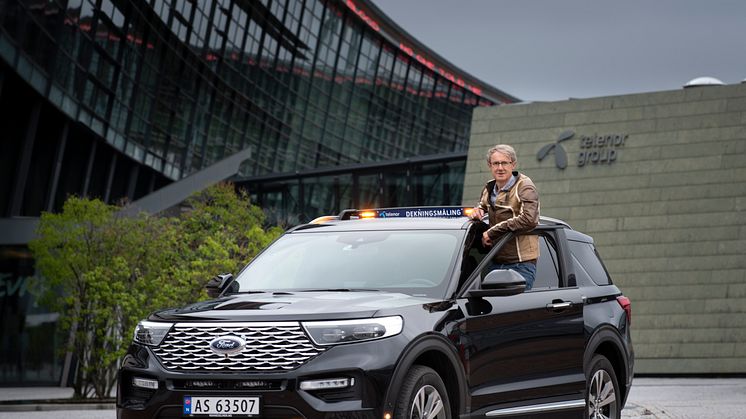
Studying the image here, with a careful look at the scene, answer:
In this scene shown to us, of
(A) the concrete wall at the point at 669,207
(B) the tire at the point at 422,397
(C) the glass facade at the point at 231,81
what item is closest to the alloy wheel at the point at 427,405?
(B) the tire at the point at 422,397

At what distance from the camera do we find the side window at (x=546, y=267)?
934 centimetres

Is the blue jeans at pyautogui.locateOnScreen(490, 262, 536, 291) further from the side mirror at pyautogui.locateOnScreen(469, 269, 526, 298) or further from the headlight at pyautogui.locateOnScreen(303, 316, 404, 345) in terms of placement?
the headlight at pyautogui.locateOnScreen(303, 316, 404, 345)

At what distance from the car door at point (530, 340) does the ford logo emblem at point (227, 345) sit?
1549mm

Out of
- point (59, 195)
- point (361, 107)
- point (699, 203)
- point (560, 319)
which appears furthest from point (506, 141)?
point (361, 107)

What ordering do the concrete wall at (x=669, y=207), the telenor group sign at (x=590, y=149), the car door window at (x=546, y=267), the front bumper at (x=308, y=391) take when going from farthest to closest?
the telenor group sign at (x=590, y=149)
the concrete wall at (x=669, y=207)
the car door window at (x=546, y=267)
the front bumper at (x=308, y=391)

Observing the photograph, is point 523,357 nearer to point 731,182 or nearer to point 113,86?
point 731,182

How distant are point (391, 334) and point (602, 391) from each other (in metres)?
3.13

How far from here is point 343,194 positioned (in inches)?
1567

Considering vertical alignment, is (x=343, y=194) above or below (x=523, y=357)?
above

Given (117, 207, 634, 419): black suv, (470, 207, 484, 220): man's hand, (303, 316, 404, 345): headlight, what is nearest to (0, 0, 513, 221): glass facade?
(117, 207, 634, 419): black suv

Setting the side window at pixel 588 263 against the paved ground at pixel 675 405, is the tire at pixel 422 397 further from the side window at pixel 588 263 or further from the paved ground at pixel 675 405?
the paved ground at pixel 675 405

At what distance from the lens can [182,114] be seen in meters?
46.6

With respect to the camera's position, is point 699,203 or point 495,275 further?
point 699,203

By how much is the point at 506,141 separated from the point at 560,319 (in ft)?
82.7
